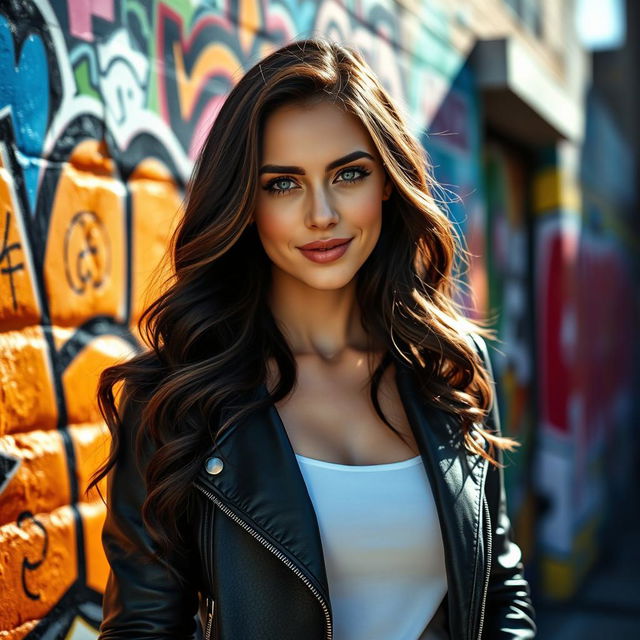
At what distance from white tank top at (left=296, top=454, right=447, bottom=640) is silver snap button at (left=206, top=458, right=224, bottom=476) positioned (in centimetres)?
20

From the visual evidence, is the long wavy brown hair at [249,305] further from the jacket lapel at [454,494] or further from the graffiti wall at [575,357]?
the graffiti wall at [575,357]

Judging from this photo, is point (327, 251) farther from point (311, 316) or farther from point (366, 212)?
point (311, 316)

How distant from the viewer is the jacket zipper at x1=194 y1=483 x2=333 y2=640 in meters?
1.93

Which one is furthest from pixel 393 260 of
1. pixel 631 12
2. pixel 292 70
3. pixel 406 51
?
pixel 631 12

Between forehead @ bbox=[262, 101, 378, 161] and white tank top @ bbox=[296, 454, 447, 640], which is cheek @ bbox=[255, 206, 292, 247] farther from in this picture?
white tank top @ bbox=[296, 454, 447, 640]

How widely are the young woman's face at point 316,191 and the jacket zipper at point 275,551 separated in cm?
54

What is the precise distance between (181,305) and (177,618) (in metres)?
0.69

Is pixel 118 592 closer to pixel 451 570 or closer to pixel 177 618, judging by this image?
pixel 177 618

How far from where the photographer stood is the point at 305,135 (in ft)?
6.99

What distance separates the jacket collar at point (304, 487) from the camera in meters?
1.95

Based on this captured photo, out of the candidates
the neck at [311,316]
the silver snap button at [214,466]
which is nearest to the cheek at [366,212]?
the neck at [311,316]

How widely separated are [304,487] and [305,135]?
781 millimetres

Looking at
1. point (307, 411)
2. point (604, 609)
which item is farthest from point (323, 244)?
point (604, 609)

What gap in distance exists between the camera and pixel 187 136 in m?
3.19
